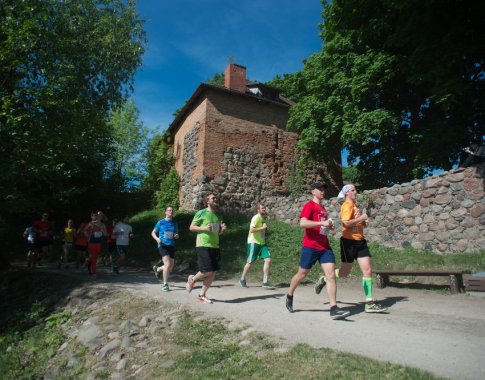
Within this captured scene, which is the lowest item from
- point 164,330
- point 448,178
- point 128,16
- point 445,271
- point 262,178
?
point 164,330

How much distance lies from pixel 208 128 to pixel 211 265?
12382 mm

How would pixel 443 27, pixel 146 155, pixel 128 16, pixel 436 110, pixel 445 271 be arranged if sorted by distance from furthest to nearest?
pixel 146 155, pixel 128 16, pixel 436 110, pixel 443 27, pixel 445 271

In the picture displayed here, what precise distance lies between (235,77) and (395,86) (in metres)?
7.96

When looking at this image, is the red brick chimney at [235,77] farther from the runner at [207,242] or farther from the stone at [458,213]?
the runner at [207,242]

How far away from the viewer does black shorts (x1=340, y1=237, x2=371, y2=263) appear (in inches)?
230

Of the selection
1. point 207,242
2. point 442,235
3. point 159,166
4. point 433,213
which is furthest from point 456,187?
point 159,166

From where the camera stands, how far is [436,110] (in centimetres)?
1480

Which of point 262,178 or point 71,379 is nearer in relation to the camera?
point 71,379

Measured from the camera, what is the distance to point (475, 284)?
6.75 meters

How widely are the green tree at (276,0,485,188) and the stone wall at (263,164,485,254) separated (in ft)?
7.28

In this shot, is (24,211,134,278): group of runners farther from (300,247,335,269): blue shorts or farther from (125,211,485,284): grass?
(300,247,335,269): blue shorts

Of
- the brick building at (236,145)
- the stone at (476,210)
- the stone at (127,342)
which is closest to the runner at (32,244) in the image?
the brick building at (236,145)

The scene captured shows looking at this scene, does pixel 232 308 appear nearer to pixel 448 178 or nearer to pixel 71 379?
pixel 71 379

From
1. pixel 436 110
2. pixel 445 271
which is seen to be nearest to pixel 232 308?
pixel 445 271
